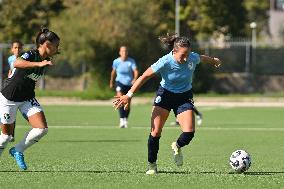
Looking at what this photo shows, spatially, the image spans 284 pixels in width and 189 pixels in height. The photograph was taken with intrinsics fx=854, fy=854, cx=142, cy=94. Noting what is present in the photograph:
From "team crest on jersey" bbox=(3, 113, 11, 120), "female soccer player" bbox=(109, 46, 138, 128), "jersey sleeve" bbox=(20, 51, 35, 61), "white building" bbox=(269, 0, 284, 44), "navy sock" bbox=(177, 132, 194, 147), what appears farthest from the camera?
"white building" bbox=(269, 0, 284, 44)

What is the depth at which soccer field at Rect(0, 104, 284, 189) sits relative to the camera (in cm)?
1127

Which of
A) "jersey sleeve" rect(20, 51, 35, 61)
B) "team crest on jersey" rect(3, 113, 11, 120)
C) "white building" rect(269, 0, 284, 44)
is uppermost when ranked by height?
"jersey sleeve" rect(20, 51, 35, 61)

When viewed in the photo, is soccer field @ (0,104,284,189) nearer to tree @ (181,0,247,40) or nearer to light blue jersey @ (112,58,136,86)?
light blue jersey @ (112,58,136,86)

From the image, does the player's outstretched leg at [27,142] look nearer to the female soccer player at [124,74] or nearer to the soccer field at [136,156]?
the soccer field at [136,156]

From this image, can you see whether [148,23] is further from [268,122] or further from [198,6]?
[268,122]

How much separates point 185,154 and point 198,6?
44.5 meters

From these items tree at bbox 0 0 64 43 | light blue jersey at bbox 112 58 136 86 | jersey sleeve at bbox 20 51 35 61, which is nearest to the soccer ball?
jersey sleeve at bbox 20 51 35 61

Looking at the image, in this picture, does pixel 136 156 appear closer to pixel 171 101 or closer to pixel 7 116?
pixel 171 101

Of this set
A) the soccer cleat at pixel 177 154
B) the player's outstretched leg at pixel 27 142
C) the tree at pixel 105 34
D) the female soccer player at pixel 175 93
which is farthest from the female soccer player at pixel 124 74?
the tree at pixel 105 34

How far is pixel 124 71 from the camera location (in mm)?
24234

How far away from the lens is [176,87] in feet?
41.2

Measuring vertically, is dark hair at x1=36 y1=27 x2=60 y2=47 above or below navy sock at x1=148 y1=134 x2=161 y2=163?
above

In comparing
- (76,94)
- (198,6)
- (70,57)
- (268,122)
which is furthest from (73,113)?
(198,6)

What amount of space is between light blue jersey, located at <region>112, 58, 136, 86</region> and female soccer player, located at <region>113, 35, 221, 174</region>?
37.7 ft
